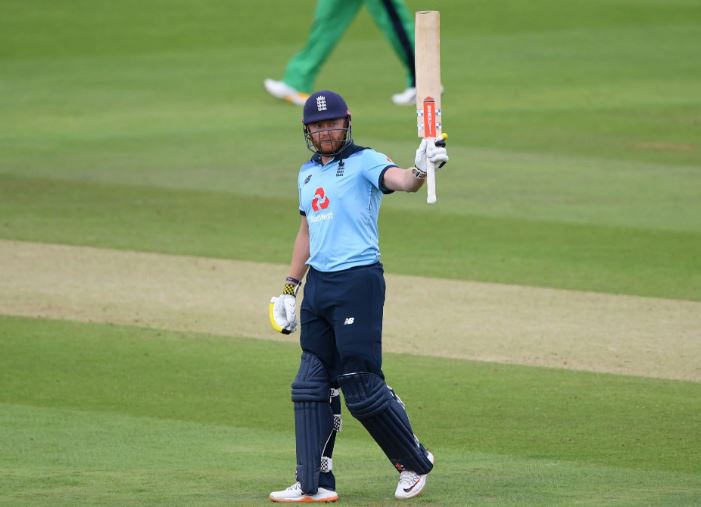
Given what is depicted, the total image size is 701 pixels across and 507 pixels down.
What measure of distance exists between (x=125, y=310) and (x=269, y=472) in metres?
3.99

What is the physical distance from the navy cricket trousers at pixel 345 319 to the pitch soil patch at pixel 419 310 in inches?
126

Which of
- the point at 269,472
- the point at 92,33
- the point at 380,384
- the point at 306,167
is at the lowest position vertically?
the point at 269,472

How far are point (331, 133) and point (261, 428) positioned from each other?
216 centimetres

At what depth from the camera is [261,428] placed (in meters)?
8.43

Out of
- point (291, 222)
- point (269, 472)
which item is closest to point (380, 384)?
point (269, 472)

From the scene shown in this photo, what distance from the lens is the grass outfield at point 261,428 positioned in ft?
23.0

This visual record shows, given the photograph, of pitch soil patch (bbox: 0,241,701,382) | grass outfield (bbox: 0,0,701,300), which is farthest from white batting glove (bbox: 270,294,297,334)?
grass outfield (bbox: 0,0,701,300)

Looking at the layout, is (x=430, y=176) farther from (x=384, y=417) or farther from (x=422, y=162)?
(x=384, y=417)

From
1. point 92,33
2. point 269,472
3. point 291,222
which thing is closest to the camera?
point 269,472

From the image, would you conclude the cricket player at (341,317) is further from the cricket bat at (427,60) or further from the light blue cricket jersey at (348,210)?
the cricket bat at (427,60)

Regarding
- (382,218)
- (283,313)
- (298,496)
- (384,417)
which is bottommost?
(298,496)

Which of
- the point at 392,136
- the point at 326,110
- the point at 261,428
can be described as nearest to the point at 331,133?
the point at 326,110

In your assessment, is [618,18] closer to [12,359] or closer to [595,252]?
[595,252]

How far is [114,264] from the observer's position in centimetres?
1267
